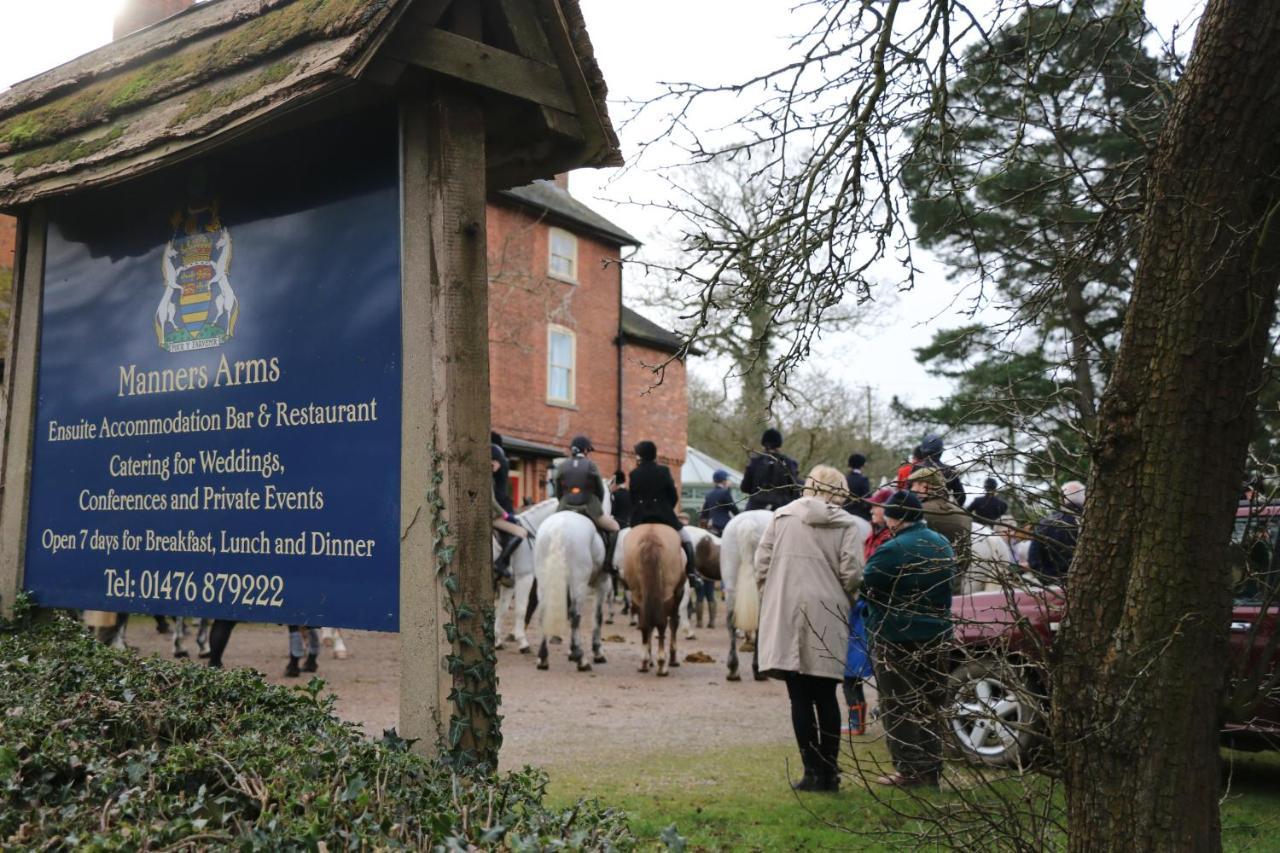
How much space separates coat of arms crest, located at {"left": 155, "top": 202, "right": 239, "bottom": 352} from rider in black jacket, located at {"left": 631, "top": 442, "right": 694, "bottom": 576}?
26.6 feet

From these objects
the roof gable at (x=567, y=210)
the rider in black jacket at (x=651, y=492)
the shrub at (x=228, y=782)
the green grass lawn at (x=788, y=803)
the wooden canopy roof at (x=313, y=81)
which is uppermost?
the roof gable at (x=567, y=210)

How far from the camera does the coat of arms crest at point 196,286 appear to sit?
5.01 metres

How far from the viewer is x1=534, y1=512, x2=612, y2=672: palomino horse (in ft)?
43.8

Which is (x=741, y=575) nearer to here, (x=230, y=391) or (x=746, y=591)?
(x=746, y=591)

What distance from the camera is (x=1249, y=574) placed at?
12.5 feet

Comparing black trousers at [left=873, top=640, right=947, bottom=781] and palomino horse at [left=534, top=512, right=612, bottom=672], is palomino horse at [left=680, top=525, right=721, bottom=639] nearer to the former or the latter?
palomino horse at [left=534, top=512, right=612, bottom=672]

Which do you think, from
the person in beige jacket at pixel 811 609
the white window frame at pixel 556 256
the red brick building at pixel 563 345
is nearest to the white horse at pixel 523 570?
the person in beige jacket at pixel 811 609

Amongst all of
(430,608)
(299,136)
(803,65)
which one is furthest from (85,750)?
(803,65)

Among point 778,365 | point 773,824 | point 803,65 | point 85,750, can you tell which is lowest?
point 773,824

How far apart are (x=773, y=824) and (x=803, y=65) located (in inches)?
161

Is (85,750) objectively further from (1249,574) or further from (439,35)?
(1249,574)

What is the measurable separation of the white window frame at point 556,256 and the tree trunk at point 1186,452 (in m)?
27.9

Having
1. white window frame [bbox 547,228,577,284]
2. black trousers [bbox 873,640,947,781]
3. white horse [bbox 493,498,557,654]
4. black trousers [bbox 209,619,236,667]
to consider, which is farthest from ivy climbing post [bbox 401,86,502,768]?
white window frame [bbox 547,228,577,284]

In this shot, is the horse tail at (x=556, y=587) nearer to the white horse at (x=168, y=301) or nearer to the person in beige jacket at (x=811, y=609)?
the person in beige jacket at (x=811, y=609)
